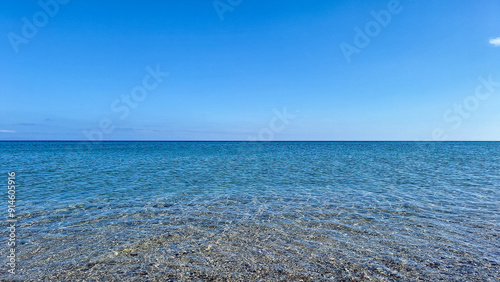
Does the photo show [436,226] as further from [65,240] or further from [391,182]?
[65,240]

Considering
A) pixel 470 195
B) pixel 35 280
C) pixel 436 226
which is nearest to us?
pixel 35 280

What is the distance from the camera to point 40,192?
57.2ft

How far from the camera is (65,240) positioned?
947 centimetres

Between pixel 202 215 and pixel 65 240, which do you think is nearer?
pixel 65 240

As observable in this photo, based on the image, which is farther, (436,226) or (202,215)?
(202,215)

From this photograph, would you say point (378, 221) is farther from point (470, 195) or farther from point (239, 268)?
point (470, 195)

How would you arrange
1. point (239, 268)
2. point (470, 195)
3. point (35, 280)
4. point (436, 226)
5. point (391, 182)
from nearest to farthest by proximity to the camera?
1. point (35, 280)
2. point (239, 268)
3. point (436, 226)
4. point (470, 195)
5. point (391, 182)

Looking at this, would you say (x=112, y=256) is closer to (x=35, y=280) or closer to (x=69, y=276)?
(x=69, y=276)

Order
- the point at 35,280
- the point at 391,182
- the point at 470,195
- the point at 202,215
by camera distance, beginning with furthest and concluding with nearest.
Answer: the point at 391,182, the point at 470,195, the point at 202,215, the point at 35,280

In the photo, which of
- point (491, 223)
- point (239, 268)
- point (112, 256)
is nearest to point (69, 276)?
point (112, 256)

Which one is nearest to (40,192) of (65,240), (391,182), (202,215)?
(65,240)

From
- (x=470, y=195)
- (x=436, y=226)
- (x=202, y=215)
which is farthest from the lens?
(x=470, y=195)

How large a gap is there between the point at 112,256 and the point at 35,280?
191cm

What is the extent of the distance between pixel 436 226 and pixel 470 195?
8.81m
